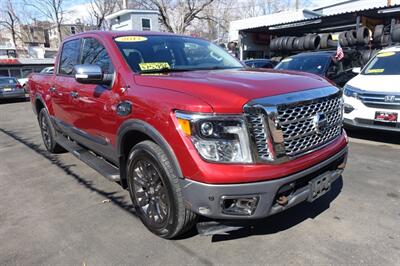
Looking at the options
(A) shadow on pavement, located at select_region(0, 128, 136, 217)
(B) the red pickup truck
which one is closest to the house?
(A) shadow on pavement, located at select_region(0, 128, 136, 217)

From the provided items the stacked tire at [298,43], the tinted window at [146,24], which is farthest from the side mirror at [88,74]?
the tinted window at [146,24]

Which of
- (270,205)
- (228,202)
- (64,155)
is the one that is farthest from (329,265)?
(64,155)

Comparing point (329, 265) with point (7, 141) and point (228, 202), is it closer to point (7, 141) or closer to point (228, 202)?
point (228, 202)

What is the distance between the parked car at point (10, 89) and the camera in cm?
1691

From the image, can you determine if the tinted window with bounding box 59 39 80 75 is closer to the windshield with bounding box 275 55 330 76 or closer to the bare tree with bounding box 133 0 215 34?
the windshield with bounding box 275 55 330 76

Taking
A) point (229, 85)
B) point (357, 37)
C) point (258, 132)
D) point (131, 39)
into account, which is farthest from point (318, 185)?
point (357, 37)

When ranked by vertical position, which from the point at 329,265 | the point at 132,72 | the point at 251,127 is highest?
the point at 132,72

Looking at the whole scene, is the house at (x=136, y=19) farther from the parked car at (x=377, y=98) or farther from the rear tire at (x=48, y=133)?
the parked car at (x=377, y=98)

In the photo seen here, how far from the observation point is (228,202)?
2586mm

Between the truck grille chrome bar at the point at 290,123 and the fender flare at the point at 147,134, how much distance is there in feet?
2.03

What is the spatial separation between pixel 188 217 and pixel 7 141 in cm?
628

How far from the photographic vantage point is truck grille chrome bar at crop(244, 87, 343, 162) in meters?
2.53

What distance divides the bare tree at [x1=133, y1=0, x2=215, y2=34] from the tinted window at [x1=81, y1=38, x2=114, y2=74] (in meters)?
24.7

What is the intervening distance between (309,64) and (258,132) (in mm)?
6765
